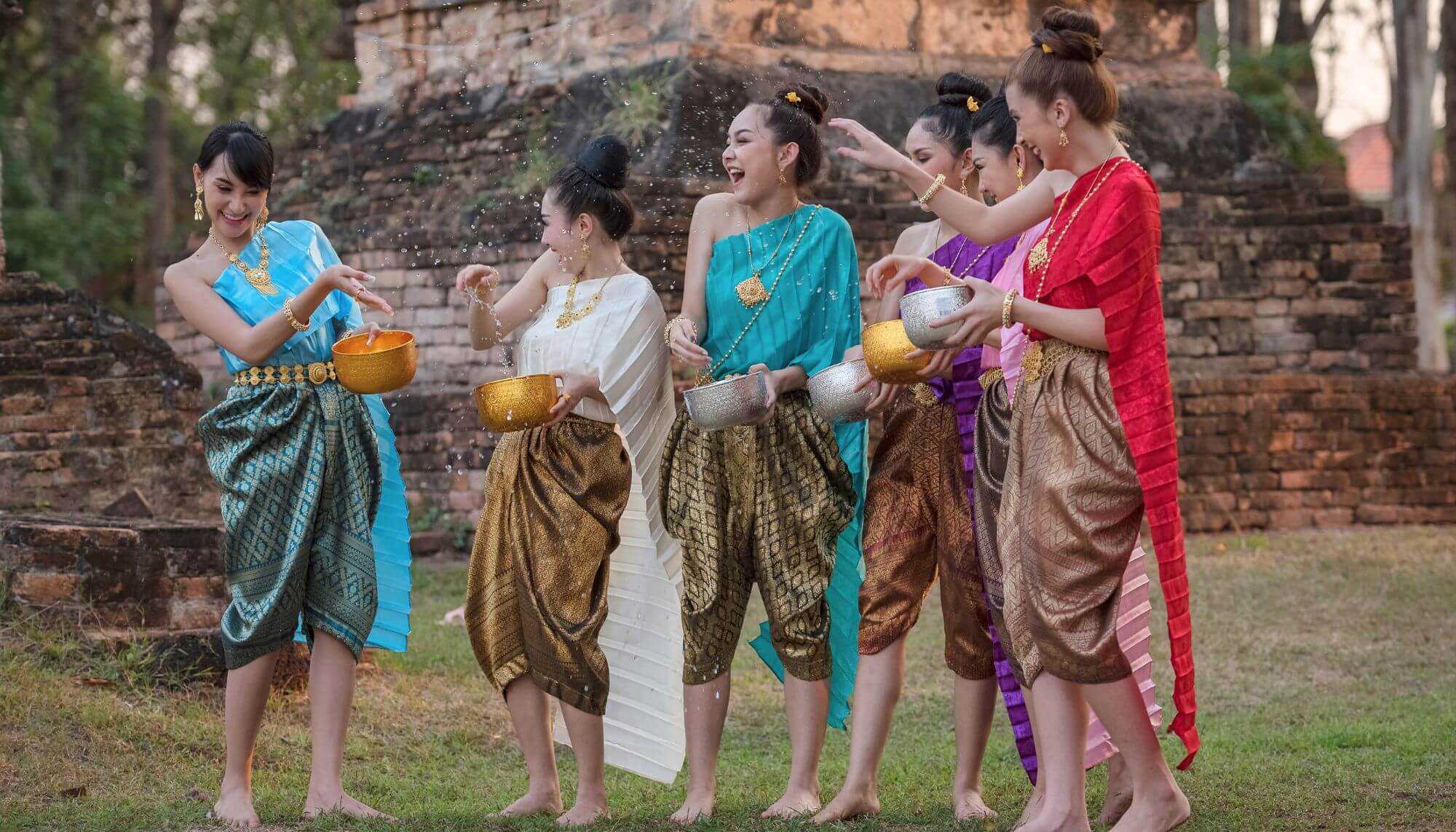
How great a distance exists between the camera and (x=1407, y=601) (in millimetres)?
8477

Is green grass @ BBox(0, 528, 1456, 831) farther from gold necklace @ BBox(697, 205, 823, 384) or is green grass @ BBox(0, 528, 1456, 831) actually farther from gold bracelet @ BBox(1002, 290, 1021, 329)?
gold bracelet @ BBox(1002, 290, 1021, 329)

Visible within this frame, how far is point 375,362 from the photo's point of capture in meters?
4.36

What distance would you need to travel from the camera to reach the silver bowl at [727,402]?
4332 mm

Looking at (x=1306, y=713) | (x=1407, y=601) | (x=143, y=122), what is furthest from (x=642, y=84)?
(x=143, y=122)

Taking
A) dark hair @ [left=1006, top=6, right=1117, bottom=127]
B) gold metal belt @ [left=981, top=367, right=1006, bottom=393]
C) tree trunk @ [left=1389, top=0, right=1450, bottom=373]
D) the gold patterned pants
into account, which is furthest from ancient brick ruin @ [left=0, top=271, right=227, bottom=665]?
tree trunk @ [left=1389, top=0, right=1450, bottom=373]

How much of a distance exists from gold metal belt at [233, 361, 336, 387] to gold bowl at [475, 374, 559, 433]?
19.1 inches

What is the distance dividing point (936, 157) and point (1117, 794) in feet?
5.54

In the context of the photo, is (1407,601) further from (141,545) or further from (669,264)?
(141,545)

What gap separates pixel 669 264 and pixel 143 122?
57.1 ft

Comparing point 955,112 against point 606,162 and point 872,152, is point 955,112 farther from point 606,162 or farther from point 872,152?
point 606,162

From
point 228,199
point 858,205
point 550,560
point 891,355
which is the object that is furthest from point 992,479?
point 858,205

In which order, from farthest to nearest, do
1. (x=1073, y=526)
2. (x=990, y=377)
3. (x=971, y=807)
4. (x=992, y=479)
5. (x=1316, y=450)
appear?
(x=1316, y=450), (x=971, y=807), (x=990, y=377), (x=992, y=479), (x=1073, y=526)

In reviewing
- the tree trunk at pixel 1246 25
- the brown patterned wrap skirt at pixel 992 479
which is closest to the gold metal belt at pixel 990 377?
the brown patterned wrap skirt at pixel 992 479

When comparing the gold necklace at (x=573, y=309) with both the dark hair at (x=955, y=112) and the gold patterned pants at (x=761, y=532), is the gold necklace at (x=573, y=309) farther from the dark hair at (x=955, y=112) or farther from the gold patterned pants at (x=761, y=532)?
the dark hair at (x=955, y=112)
